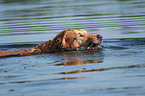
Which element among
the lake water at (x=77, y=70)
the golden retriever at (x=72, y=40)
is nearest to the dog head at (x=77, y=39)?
the golden retriever at (x=72, y=40)

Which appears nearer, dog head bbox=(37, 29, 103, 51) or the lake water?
the lake water

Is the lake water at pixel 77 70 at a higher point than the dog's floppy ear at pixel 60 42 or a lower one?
lower

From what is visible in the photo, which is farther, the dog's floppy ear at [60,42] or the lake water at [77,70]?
the dog's floppy ear at [60,42]

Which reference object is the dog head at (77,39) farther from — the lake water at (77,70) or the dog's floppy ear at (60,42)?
the lake water at (77,70)

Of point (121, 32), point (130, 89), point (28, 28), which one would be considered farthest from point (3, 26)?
point (130, 89)

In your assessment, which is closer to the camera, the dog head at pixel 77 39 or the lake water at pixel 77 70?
the lake water at pixel 77 70

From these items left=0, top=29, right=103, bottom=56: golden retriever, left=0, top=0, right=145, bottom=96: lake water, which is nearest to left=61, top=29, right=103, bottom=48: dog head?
left=0, top=29, right=103, bottom=56: golden retriever

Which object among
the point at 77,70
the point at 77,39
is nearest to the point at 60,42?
the point at 77,39

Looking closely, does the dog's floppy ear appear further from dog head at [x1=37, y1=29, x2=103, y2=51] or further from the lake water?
the lake water

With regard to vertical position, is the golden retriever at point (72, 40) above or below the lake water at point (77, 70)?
above

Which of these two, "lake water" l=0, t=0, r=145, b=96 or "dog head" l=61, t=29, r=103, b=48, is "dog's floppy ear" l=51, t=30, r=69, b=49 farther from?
"lake water" l=0, t=0, r=145, b=96

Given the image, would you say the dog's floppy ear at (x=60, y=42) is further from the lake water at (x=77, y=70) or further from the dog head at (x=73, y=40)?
the lake water at (x=77, y=70)

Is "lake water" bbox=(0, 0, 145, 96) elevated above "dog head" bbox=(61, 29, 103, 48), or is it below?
below

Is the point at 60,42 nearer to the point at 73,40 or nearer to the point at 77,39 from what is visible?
the point at 73,40
